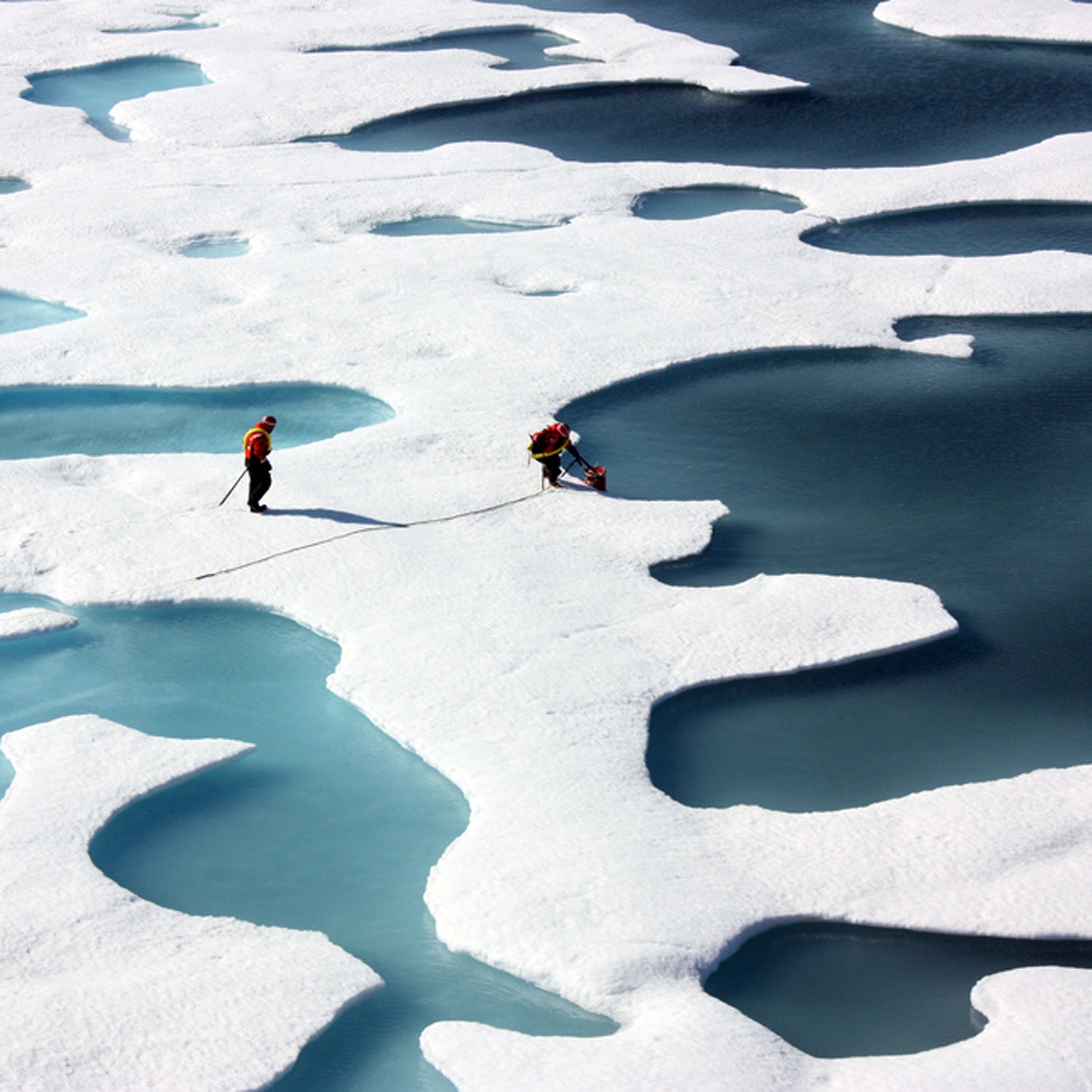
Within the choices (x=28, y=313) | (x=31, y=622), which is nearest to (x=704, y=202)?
(x=28, y=313)

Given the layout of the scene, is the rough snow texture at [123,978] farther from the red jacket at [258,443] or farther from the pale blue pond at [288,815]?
the red jacket at [258,443]

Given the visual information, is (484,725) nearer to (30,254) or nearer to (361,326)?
(361,326)

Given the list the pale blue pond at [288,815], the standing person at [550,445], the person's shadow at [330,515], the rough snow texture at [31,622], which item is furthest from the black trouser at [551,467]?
the rough snow texture at [31,622]

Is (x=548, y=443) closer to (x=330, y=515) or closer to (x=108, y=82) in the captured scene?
(x=330, y=515)

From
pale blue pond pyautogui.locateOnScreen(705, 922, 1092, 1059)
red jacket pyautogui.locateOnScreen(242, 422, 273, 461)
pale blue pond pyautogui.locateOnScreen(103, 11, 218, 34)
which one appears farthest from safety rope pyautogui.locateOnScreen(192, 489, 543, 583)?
pale blue pond pyautogui.locateOnScreen(103, 11, 218, 34)

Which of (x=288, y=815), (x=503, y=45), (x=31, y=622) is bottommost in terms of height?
(x=288, y=815)

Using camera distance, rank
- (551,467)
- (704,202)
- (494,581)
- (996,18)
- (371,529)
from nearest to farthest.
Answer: (494,581) < (371,529) < (551,467) < (704,202) < (996,18)
